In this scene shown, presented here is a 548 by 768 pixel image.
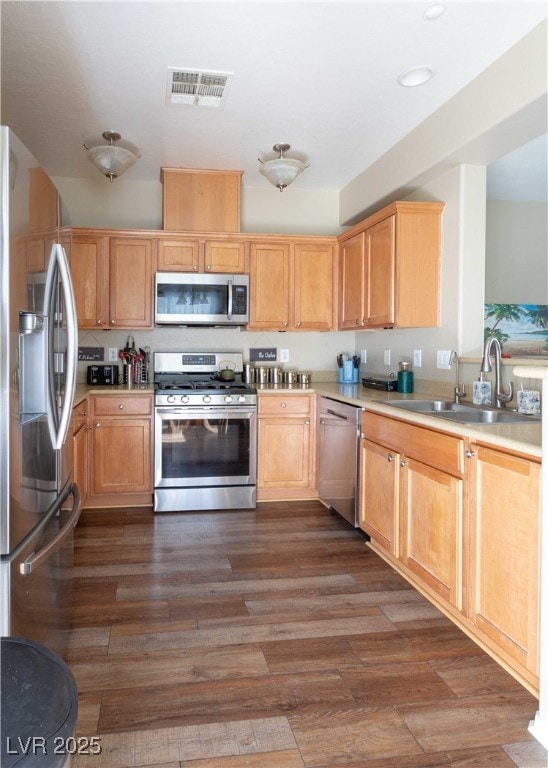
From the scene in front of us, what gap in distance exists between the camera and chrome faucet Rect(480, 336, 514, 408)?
3.00 m

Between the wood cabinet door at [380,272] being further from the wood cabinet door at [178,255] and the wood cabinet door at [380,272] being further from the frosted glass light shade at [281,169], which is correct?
the wood cabinet door at [178,255]

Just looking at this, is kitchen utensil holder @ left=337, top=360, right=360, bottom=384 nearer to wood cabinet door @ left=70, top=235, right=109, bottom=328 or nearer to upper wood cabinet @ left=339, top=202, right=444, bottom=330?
upper wood cabinet @ left=339, top=202, right=444, bottom=330

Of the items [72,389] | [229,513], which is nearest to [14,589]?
[72,389]

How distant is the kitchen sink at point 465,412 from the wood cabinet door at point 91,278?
235cm

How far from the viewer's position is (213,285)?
15.0 feet

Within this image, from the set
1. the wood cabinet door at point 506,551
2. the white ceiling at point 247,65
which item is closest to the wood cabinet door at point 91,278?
the white ceiling at point 247,65

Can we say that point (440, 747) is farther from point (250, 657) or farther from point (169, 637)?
point (169, 637)

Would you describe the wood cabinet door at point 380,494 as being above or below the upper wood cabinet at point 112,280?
below

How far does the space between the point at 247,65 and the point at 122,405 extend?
93.8 inches

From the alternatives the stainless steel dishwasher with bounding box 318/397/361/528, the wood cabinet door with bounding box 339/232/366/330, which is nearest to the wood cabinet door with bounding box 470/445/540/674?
the stainless steel dishwasher with bounding box 318/397/361/528

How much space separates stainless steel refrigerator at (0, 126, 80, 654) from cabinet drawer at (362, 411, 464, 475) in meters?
1.53

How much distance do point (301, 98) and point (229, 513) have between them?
108 inches

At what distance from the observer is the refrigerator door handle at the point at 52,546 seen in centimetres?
164

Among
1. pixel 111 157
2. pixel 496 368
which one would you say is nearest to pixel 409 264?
pixel 496 368
